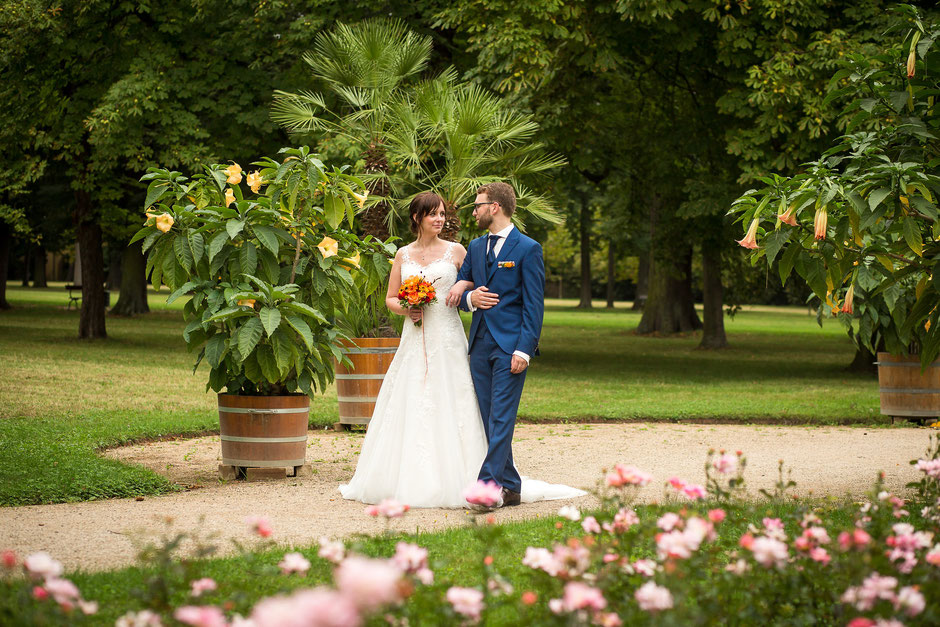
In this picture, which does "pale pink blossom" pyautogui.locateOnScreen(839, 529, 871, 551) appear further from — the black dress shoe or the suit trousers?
the black dress shoe

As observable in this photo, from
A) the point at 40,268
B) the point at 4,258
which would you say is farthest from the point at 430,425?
the point at 40,268

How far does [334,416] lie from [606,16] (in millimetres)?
9690

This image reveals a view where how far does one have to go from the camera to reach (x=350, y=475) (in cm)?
820

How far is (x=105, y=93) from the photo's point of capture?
21031 mm

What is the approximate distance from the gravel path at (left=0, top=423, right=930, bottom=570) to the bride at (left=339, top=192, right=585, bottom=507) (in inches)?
8.4

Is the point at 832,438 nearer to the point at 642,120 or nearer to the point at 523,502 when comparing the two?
the point at 523,502

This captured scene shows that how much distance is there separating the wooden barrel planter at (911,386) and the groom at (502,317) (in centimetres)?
672

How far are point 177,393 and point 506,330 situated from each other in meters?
8.20

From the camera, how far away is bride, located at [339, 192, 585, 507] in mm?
7016

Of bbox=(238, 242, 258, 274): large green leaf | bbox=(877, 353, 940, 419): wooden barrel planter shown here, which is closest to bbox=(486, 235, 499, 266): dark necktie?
bbox=(238, 242, 258, 274): large green leaf

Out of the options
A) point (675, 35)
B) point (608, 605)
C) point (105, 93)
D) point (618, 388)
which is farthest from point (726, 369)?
point (608, 605)

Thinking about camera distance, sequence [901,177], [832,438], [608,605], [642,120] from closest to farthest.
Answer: [608,605] → [901,177] → [832,438] → [642,120]

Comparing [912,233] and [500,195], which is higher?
[500,195]

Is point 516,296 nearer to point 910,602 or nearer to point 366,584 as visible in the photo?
point 910,602
